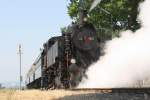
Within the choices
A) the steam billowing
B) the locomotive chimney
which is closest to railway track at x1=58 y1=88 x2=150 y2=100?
the steam billowing

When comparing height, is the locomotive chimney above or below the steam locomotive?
above

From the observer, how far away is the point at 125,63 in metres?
21.8

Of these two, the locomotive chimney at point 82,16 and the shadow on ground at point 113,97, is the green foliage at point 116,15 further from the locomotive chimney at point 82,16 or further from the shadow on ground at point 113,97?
the shadow on ground at point 113,97

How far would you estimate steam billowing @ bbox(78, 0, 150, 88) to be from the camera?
18688mm

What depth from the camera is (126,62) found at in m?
21.6

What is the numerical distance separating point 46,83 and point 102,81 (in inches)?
269

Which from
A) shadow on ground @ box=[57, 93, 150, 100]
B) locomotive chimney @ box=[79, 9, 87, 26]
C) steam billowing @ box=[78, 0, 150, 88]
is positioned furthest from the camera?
locomotive chimney @ box=[79, 9, 87, 26]

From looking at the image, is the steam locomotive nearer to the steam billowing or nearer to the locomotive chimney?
the locomotive chimney

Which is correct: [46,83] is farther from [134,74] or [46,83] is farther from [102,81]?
[134,74]

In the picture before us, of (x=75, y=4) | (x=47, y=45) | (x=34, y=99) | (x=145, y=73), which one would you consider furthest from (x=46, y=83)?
(x=75, y=4)

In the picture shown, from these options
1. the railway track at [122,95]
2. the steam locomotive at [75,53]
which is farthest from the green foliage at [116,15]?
the railway track at [122,95]

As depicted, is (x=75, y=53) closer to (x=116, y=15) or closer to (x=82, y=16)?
(x=82, y=16)

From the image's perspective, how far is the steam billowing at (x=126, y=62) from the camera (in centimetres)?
1869

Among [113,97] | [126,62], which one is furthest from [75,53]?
[113,97]
